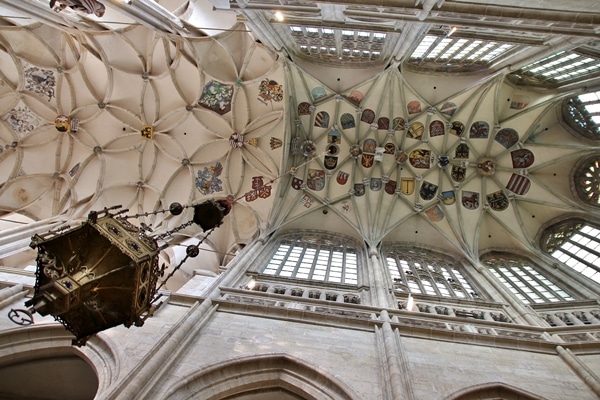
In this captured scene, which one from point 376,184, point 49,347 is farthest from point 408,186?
point 49,347

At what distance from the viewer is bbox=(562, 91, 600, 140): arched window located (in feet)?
45.3

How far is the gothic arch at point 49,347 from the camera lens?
6410 millimetres

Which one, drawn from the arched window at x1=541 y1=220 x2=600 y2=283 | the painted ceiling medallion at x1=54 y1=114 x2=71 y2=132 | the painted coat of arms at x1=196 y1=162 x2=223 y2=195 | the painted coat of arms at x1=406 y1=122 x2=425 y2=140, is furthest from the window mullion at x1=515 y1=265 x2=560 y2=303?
the painted ceiling medallion at x1=54 y1=114 x2=71 y2=132

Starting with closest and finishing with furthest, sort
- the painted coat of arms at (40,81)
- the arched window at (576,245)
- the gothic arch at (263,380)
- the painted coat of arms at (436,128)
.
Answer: the gothic arch at (263,380) → the arched window at (576,245) → the painted coat of arms at (40,81) → the painted coat of arms at (436,128)

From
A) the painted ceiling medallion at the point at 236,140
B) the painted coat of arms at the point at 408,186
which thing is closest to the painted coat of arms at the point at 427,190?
the painted coat of arms at the point at 408,186

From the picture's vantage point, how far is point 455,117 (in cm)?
1694

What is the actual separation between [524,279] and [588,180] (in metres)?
5.56

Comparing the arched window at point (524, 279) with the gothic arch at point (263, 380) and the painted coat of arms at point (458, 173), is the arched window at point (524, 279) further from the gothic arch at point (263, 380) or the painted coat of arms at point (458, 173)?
the gothic arch at point (263, 380)

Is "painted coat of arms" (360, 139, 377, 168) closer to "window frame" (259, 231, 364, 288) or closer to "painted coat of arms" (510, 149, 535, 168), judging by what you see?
"window frame" (259, 231, 364, 288)

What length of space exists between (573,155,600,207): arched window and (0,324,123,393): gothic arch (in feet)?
58.2

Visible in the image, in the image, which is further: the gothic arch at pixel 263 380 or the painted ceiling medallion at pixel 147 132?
the painted ceiling medallion at pixel 147 132

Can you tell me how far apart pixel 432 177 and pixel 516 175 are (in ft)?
→ 12.1

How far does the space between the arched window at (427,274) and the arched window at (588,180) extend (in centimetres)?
596

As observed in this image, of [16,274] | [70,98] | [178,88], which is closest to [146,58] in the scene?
[178,88]
